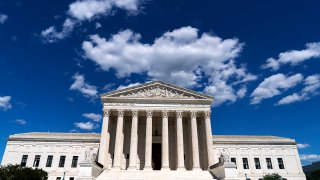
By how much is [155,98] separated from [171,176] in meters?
12.0

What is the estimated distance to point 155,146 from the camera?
137ft

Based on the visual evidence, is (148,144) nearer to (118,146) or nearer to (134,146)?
(134,146)

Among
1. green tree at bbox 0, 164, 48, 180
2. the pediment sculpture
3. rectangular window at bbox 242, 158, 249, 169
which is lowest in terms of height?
green tree at bbox 0, 164, 48, 180

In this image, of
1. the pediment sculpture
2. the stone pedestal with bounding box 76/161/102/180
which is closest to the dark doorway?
the pediment sculpture

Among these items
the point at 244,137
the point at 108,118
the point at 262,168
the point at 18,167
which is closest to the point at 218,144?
the point at 244,137

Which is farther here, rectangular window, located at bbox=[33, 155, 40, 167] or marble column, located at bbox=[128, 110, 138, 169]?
rectangular window, located at bbox=[33, 155, 40, 167]

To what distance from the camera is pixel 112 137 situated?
39.6m

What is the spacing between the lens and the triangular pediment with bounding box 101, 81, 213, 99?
38.5 meters

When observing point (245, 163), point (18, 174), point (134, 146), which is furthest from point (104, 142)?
point (245, 163)

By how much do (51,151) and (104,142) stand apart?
15183 millimetres

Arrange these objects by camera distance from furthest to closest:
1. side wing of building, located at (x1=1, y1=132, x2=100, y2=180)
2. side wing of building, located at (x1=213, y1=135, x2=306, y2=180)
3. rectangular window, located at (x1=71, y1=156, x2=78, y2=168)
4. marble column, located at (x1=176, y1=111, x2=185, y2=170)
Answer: side wing of building, located at (x1=213, y1=135, x2=306, y2=180)
rectangular window, located at (x1=71, y1=156, x2=78, y2=168)
side wing of building, located at (x1=1, y1=132, x2=100, y2=180)
marble column, located at (x1=176, y1=111, x2=185, y2=170)

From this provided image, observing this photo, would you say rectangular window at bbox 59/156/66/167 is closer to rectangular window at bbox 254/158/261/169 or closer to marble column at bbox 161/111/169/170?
marble column at bbox 161/111/169/170

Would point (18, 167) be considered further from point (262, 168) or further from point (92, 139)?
point (262, 168)

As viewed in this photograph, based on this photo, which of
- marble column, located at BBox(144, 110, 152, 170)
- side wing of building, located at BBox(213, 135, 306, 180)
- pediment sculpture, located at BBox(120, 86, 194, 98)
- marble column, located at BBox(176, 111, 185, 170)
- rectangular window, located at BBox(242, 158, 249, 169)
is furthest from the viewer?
rectangular window, located at BBox(242, 158, 249, 169)
